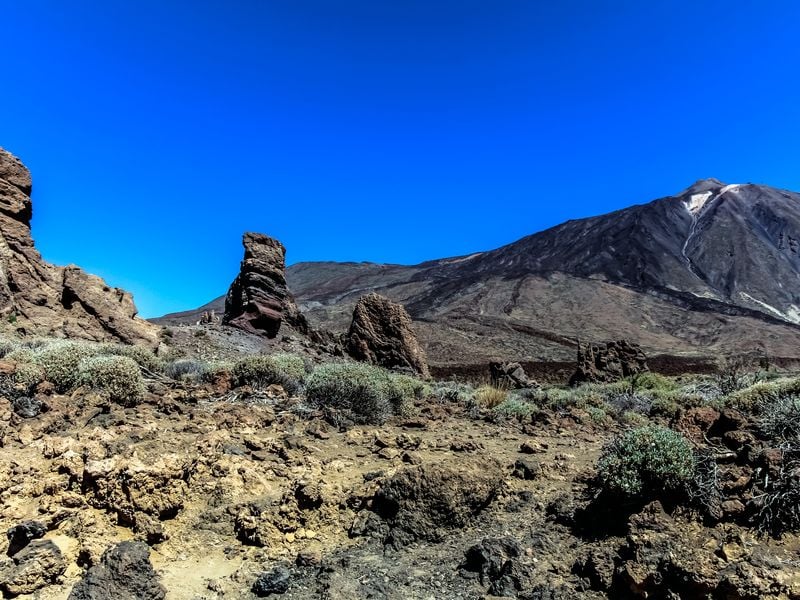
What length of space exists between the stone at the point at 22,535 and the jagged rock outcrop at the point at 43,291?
9.91 meters

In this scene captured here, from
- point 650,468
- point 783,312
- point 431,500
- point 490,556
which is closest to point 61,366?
point 431,500

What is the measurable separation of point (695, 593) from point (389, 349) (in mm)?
15316

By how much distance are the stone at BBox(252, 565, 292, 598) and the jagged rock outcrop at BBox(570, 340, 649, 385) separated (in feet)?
51.4

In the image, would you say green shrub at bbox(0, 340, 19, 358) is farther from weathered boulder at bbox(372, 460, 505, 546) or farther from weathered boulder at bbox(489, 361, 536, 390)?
weathered boulder at bbox(489, 361, 536, 390)

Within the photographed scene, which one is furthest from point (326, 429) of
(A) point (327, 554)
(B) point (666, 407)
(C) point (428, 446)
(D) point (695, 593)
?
(B) point (666, 407)

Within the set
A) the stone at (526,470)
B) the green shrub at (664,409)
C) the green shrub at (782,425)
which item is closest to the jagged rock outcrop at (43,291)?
Result: the stone at (526,470)

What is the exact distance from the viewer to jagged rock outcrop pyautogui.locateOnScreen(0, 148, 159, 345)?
11.8m

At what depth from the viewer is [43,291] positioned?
497 inches

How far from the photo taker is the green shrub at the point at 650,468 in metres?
3.21

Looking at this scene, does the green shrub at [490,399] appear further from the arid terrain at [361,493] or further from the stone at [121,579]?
the stone at [121,579]

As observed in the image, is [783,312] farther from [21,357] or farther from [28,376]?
[28,376]

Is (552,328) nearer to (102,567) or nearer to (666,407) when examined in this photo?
(666,407)

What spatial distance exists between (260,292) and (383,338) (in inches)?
173

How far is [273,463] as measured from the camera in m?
4.16
